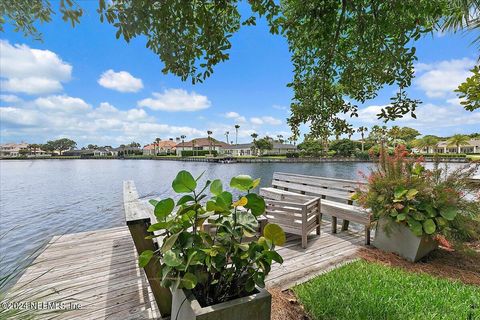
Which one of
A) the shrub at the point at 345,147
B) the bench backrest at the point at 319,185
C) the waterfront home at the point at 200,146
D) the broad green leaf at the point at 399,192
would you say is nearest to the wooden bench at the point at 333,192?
the bench backrest at the point at 319,185

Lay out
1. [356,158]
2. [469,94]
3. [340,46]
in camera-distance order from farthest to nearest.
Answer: [356,158] → [469,94] → [340,46]

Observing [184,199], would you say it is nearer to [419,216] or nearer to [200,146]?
[419,216]

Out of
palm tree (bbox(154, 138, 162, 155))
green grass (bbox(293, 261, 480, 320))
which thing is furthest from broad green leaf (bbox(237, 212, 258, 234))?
palm tree (bbox(154, 138, 162, 155))

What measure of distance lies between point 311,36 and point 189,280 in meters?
2.50

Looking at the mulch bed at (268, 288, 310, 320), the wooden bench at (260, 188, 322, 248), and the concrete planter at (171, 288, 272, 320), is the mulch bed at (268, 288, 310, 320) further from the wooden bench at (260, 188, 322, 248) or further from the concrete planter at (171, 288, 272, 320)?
the wooden bench at (260, 188, 322, 248)

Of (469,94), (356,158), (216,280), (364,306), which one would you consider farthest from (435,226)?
(356,158)

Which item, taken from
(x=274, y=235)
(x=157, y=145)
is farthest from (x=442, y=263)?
(x=157, y=145)

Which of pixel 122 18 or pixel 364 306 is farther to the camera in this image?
pixel 364 306

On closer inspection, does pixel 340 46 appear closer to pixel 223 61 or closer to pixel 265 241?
pixel 223 61

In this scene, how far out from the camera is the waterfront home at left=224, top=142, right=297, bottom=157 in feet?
279

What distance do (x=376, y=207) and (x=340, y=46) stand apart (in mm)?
2287

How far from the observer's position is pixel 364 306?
2127 millimetres

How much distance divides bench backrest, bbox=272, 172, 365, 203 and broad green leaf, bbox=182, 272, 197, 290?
12.1ft

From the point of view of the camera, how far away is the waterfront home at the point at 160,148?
330 feet
